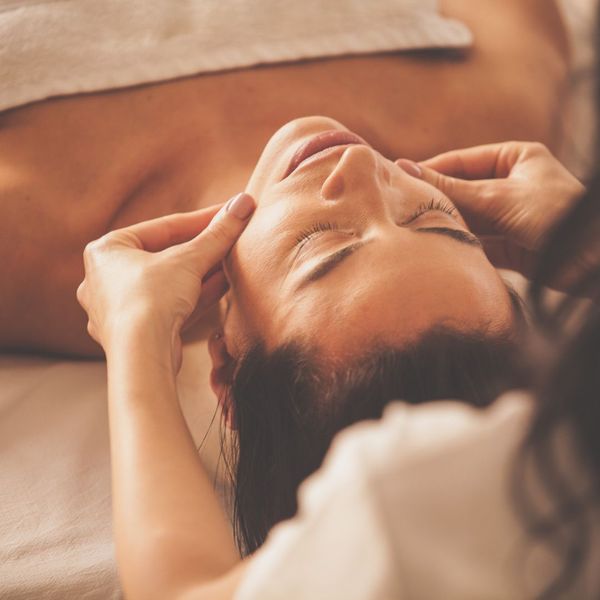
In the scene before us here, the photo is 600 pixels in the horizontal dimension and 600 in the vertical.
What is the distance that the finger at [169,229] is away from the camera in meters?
1.02

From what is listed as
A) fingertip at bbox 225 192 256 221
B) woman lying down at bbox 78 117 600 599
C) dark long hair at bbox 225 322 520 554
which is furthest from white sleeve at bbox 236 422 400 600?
fingertip at bbox 225 192 256 221

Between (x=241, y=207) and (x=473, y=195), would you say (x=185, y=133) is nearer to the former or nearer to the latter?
→ (x=241, y=207)

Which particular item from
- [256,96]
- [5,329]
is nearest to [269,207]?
[256,96]

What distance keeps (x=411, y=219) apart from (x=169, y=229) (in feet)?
1.14

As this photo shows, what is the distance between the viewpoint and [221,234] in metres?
0.96

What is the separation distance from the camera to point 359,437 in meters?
0.44

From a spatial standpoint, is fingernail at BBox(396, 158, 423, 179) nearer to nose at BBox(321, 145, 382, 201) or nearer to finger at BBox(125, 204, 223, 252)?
nose at BBox(321, 145, 382, 201)

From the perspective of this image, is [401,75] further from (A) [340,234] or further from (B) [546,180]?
(A) [340,234]

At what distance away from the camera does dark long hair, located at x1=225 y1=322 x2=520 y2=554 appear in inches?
30.4

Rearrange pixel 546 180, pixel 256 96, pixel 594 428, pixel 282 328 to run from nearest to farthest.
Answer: pixel 594 428, pixel 282 328, pixel 546 180, pixel 256 96

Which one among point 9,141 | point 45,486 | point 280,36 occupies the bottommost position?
point 45,486

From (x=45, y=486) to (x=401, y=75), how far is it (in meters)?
0.93

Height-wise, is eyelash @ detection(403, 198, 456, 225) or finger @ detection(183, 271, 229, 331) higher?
eyelash @ detection(403, 198, 456, 225)

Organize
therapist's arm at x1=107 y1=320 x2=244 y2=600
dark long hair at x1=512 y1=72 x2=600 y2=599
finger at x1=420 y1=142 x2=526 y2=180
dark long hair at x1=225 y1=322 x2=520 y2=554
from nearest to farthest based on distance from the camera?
1. dark long hair at x1=512 y1=72 x2=600 y2=599
2. therapist's arm at x1=107 y1=320 x2=244 y2=600
3. dark long hair at x1=225 y1=322 x2=520 y2=554
4. finger at x1=420 y1=142 x2=526 y2=180
